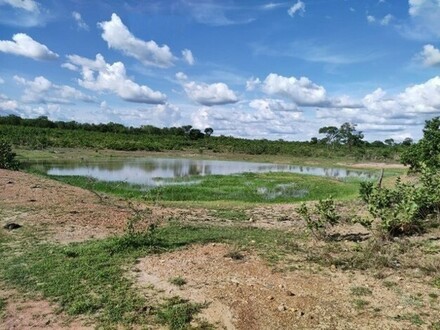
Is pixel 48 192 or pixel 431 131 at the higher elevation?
pixel 431 131

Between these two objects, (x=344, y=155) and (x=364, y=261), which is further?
(x=344, y=155)

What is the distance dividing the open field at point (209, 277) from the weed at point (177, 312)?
0.05 feet

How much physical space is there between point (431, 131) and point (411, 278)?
22281mm

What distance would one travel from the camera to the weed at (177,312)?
592 cm

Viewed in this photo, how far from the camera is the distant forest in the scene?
72463 mm

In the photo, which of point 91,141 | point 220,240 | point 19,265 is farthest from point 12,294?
point 91,141

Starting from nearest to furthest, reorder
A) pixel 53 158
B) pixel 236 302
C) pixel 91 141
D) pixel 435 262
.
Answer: pixel 236 302 < pixel 435 262 < pixel 53 158 < pixel 91 141

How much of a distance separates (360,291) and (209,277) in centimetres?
265

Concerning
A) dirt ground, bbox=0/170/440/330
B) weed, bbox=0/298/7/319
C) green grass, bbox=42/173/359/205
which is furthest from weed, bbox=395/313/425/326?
green grass, bbox=42/173/359/205

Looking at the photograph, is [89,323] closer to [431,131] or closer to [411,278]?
[411,278]

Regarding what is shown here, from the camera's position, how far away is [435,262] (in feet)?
27.7

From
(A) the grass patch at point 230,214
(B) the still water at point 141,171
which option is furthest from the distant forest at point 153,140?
(A) the grass patch at point 230,214

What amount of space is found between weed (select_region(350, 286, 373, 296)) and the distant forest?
61.6 m

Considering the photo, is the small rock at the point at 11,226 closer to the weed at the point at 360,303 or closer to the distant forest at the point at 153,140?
the weed at the point at 360,303
